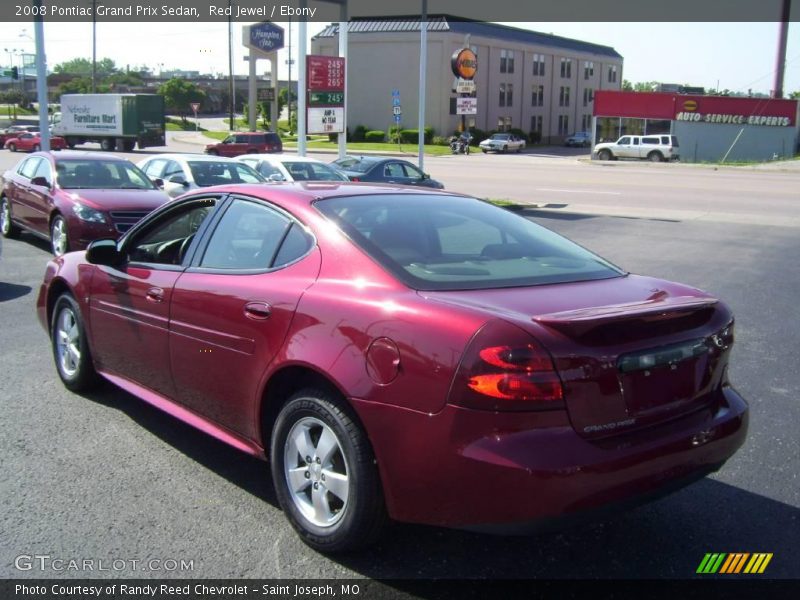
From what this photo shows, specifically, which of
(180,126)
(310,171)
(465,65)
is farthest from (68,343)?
(180,126)

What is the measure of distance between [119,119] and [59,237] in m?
42.9

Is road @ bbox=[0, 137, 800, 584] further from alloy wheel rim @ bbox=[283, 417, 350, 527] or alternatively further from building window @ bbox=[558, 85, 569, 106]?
building window @ bbox=[558, 85, 569, 106]

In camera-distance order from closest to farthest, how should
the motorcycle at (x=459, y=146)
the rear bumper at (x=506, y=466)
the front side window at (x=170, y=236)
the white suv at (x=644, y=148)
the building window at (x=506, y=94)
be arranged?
the rear bumper at (x=506, y=466)
the front side window at (x=170, y=236)
the white suv at (x=644, y=148)
the motorcycle at (x=459, y=146)
the building window at (x=506, y=94)

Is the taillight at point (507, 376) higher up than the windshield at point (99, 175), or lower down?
lower down

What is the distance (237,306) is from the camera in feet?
13.2

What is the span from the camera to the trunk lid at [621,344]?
10.2ft

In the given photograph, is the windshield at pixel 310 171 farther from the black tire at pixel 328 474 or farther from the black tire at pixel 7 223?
the black tire at pixel 328 474

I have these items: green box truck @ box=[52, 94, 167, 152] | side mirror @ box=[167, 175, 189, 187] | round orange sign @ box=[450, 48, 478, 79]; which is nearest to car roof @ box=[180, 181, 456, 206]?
side mirror @ box=[167, 175, 189, 187]

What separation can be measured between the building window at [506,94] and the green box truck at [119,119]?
34265 mm

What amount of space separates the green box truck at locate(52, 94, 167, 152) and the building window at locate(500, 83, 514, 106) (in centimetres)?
3426

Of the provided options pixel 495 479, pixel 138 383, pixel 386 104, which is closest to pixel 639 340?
pixel 495 479

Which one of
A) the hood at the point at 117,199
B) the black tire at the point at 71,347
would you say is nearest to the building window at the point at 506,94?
the hood at the point at 117,199

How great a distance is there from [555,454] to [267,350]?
147cm

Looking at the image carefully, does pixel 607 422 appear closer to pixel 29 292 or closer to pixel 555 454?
pixel 555 454
